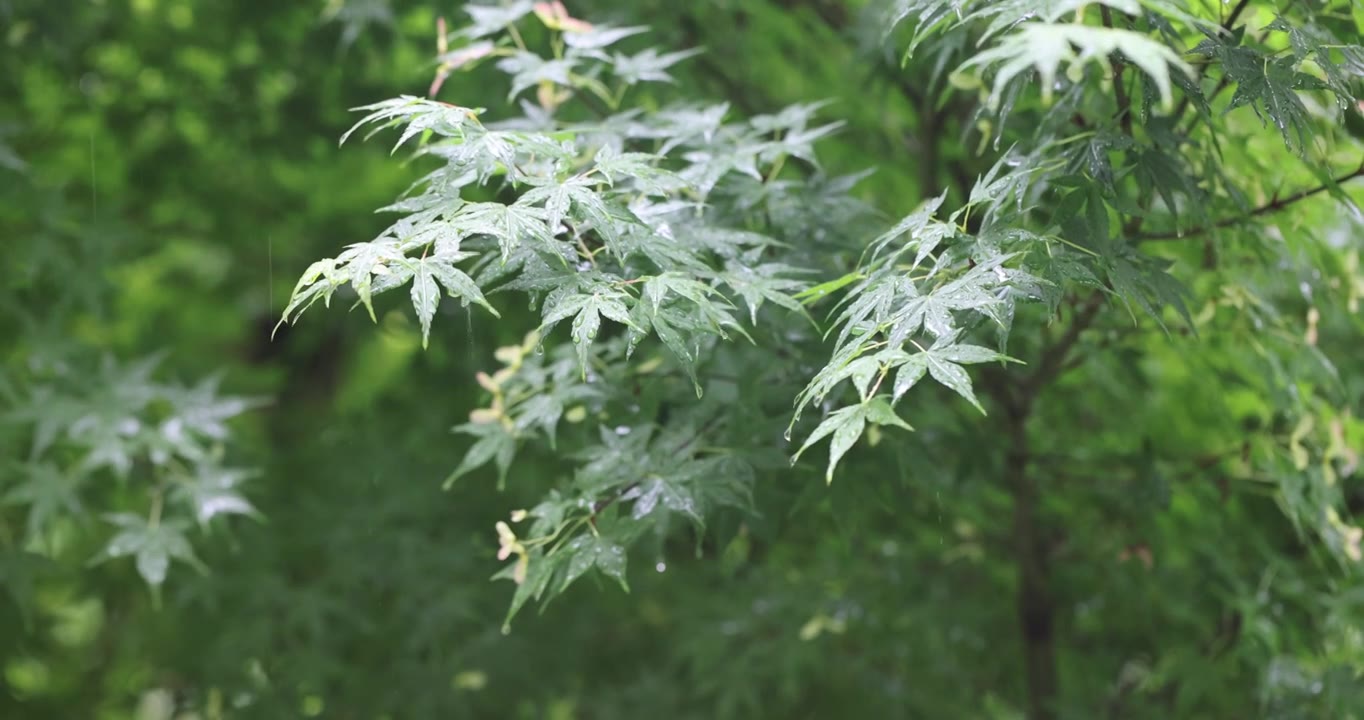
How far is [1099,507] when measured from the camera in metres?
3.02

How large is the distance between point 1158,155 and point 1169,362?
4.24 ft

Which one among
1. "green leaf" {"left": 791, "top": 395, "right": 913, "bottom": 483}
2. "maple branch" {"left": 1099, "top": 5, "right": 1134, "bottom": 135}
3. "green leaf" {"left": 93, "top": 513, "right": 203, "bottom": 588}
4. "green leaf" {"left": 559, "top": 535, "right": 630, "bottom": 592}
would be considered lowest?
"green leaf" {"left": 93, "top": 513, "right": 203, "bottom": 588}

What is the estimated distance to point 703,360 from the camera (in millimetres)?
2080

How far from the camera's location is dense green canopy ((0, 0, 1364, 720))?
5.57 ft

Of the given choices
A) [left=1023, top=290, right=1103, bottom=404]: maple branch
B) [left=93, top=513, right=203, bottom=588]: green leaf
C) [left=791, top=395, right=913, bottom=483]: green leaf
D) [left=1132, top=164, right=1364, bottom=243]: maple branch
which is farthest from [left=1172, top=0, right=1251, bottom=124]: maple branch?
[left=93, top=513, right=203, bottom=588]: green leaf

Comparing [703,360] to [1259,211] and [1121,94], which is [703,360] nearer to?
[1121,94]

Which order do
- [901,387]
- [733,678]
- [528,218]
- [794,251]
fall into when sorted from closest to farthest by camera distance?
[901,387] < [528,218] < [794,251] < [733,678]

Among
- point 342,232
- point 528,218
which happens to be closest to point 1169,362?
point 528,218

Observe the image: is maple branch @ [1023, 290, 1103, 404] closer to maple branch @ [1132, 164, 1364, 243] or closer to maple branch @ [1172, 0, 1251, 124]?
maple branch @ [1132, 164, 1364, 243]

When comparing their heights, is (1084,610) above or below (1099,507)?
below

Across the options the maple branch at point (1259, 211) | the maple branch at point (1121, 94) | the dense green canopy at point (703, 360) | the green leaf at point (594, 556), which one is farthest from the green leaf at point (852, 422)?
the maple branch at point (1259, 211)

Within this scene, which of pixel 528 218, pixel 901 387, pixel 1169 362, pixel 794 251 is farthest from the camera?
pixel 1169 362

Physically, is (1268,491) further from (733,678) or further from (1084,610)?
(733,678)

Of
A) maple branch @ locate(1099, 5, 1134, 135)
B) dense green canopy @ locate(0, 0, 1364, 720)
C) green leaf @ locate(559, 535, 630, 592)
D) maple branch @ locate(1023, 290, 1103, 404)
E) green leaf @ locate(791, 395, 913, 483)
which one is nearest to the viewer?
→ green leaf @ locate(791, 395, 913, 483)
